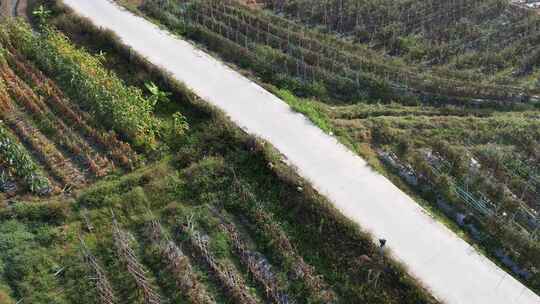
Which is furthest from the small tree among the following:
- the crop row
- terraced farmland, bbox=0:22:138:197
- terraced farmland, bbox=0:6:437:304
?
the crop row

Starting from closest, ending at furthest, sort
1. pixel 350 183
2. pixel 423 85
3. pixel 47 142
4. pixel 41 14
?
1. pixel 350 183
2. pixel 47 142
3. pixel 423 85
4. pixel 41 14

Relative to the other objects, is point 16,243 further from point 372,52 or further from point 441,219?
point 372,52

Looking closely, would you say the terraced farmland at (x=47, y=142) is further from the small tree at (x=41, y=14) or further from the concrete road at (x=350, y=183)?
the small tree at (x=41, y=14)

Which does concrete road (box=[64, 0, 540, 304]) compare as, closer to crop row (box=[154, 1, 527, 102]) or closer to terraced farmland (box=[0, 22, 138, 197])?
crop row (box=[154, 1, 527, 102])

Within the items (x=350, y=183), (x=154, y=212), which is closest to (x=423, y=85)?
(x=350, y=183)

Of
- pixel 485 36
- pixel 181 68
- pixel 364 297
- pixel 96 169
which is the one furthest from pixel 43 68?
pixel 485 36

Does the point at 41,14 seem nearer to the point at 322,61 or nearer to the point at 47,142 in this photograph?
the point at 47,142

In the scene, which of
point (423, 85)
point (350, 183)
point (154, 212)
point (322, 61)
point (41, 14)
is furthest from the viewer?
point (41, 14)

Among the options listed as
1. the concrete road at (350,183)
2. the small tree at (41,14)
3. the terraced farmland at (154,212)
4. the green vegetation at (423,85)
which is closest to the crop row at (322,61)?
the green vegetation at (423,85)
